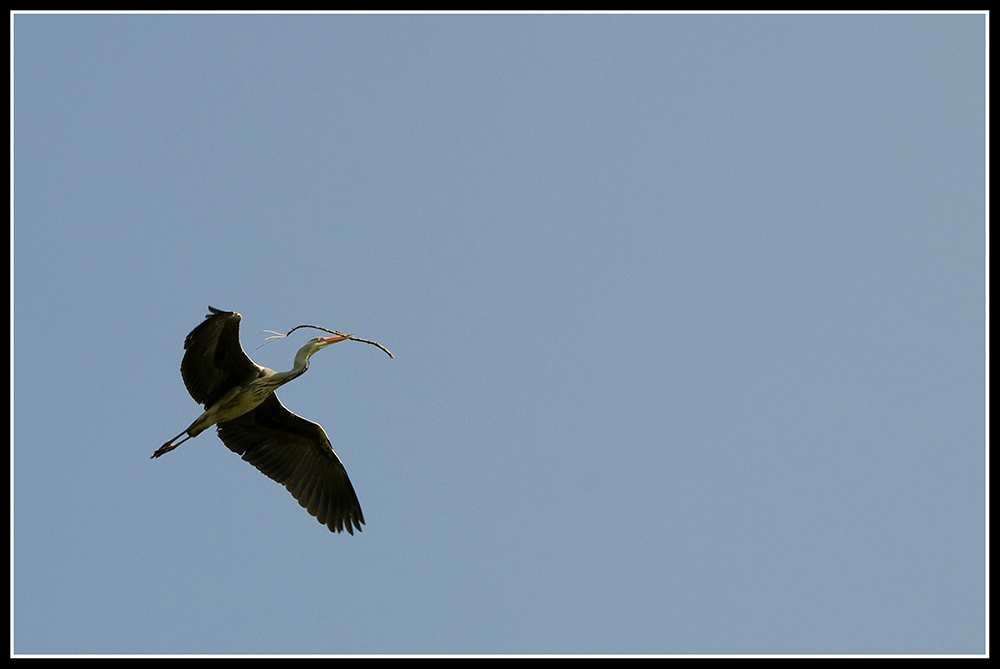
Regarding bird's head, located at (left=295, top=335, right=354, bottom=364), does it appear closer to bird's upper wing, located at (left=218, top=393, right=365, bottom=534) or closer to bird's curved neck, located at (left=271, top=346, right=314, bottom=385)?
bird's curved neck, located at (left=271, top=346, right=314, bottom=385)

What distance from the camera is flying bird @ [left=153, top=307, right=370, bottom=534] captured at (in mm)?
12359

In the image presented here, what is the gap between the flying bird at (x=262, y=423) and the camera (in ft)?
40.5

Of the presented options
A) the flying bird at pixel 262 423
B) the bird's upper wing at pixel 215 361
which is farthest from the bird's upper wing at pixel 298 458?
the bird's upper wing at pixel 215 361

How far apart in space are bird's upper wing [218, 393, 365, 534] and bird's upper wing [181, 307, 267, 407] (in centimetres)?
102

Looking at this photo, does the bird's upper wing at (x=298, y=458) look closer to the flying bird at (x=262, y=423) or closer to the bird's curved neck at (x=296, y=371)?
the flying bird at (x=262, y=423)

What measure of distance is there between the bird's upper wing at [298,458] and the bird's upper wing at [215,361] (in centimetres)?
102

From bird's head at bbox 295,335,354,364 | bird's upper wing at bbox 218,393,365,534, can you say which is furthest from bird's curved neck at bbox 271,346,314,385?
bird's upper wing at bbox 218,393,365,534

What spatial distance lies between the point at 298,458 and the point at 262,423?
718mm

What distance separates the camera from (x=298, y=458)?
1422 cm

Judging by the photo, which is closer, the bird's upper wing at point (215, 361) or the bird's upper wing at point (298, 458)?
the bird's upper wing at point (215, 361)

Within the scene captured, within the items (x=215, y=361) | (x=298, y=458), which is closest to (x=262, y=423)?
(x=298, y=458)

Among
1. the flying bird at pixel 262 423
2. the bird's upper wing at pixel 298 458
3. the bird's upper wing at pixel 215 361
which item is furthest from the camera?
the bird's upper wing at pixel 298 458

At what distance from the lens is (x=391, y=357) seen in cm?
1241
